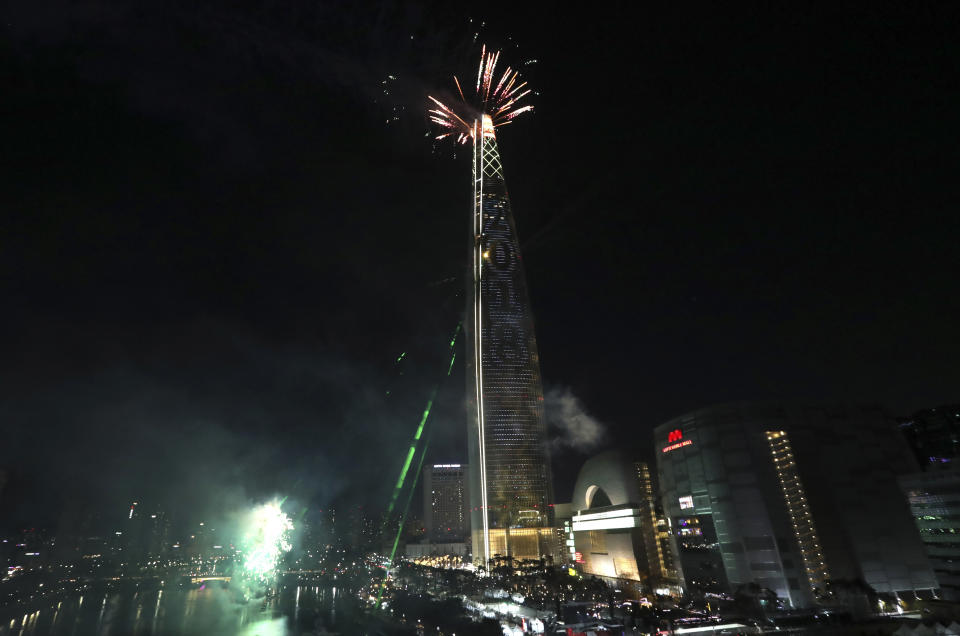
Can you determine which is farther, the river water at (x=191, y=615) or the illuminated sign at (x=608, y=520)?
the illuminated sign at (x=608, y=520)

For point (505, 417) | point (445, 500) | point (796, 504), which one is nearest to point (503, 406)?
point (505, 417)

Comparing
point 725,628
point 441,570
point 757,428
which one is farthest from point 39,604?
point 757,428

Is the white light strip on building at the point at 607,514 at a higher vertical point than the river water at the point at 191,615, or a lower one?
higher

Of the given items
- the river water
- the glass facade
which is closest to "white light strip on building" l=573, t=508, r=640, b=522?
the glass facade

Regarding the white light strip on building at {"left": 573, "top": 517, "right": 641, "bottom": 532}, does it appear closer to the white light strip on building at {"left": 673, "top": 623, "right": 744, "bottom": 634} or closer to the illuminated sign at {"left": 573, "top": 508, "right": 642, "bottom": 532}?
the illuminated sign at {"left": 573, "top": 508, "right": 642, "bottom": 532}

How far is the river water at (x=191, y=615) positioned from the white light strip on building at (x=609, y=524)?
43.4m

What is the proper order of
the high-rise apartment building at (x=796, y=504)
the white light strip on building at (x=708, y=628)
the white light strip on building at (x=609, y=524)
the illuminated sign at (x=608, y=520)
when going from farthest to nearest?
the illuminated sign at (x=608, y=520) < the white light strip on building at (x=609, y=524) < the high-rise apartment building at (x=796, y=504) < the white light strip on building at (x=708, y=628)

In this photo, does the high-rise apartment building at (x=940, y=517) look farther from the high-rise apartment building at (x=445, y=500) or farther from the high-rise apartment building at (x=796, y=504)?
the high-rise apartment building at (x=445, y=500)

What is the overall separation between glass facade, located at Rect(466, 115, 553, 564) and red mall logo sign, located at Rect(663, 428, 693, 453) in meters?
26.7

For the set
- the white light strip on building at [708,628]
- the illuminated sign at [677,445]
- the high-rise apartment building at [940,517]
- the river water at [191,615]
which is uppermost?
the illuminated sign at [677,445]

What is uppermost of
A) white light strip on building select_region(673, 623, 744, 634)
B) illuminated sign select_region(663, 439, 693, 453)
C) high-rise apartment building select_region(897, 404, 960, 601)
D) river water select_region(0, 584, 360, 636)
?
illuminated sign select_region(663, 439, 693, 453)

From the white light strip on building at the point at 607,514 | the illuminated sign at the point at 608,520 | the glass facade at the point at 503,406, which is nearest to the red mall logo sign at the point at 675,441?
the white light strip on building at the point at 607,514

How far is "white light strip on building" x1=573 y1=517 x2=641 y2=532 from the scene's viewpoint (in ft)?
246

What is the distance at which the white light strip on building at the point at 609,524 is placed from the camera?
246 ft
